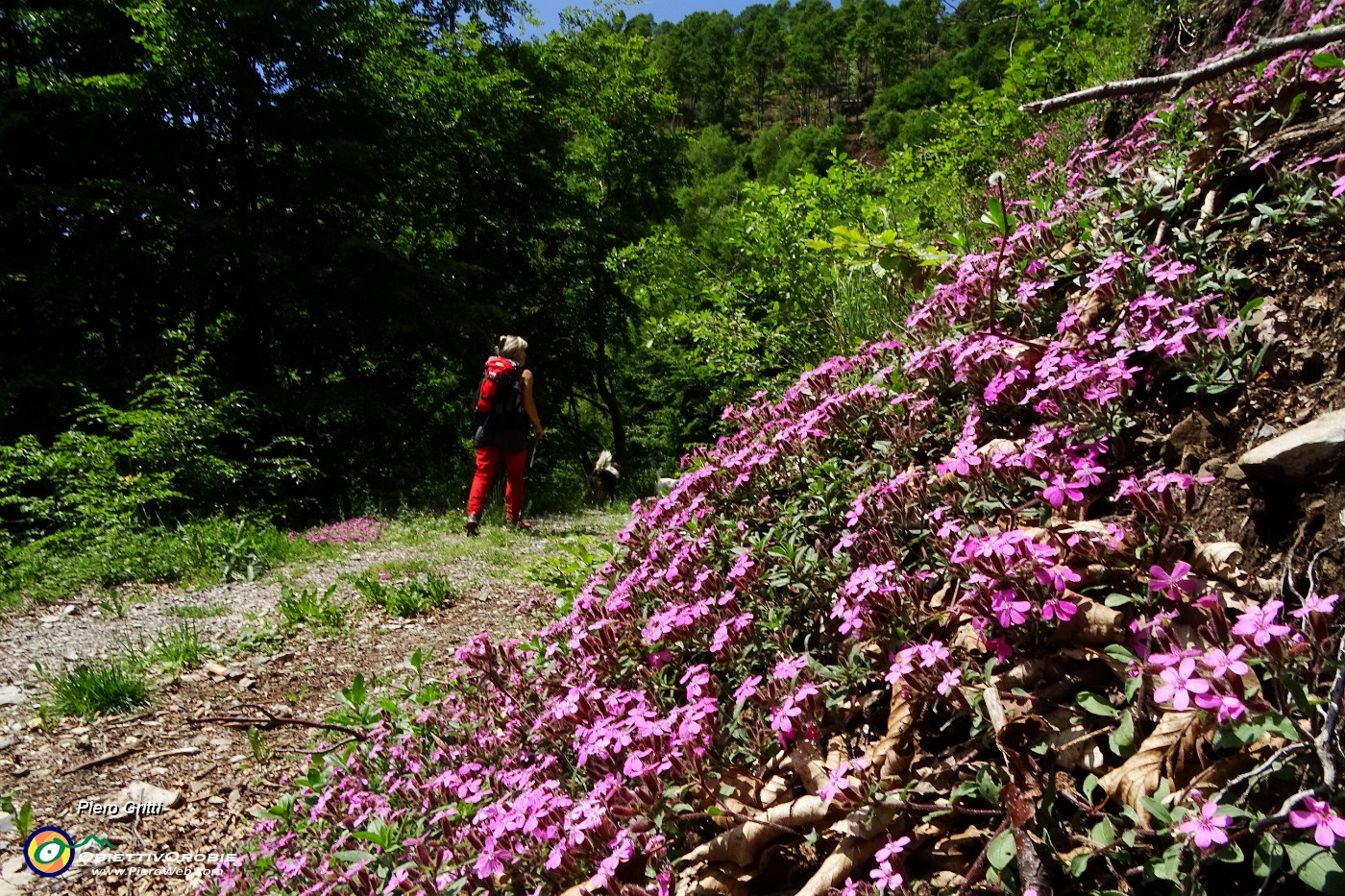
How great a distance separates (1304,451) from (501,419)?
7322 mm

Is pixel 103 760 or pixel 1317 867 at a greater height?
pixel 1317 867

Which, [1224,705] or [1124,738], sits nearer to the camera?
[1224,705]

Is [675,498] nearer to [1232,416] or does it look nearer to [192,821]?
[1232,416]

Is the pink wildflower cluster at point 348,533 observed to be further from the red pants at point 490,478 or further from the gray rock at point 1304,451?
the gray rock at point 1304,451

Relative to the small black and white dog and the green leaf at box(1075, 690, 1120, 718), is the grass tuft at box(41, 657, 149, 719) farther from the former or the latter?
the small black and white dog

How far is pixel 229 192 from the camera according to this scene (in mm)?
13438

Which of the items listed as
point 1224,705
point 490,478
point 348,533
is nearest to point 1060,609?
point 1224,705

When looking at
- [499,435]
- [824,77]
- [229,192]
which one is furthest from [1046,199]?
[824,77]

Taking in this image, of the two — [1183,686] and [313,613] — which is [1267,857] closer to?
[1183,686]

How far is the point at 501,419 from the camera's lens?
8.16 m

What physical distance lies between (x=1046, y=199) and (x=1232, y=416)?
1.72m

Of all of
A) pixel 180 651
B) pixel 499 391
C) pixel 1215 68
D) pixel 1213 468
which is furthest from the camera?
pixel 499 391

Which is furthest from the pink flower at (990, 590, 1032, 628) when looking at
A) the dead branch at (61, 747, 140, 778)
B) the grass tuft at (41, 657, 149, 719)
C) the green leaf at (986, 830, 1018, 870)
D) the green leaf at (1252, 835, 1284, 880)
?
the grass tuft at (41, 657, 149, 719)

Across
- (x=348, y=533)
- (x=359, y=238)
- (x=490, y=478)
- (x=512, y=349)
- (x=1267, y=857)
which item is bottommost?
(x=348, y=533)
